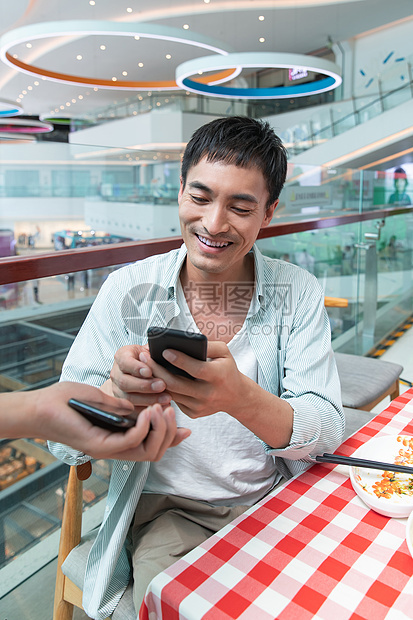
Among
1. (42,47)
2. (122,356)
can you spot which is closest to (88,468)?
(122,356)

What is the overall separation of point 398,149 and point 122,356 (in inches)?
437

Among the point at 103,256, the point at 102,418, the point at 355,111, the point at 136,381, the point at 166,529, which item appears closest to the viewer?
the point at 102,418

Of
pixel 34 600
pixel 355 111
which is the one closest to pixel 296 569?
pixel 34 600

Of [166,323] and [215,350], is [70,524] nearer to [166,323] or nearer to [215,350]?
[166,323]

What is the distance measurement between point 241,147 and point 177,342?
60 centimetres

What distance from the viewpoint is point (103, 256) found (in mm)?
1677

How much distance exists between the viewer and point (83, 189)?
22.5 ft

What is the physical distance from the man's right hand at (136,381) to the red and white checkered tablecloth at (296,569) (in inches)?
10.3

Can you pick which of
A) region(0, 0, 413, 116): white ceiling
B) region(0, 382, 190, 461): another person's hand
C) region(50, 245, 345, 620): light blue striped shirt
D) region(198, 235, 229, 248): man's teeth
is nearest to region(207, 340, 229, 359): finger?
region(0, 382, 190, 461): another person's hand

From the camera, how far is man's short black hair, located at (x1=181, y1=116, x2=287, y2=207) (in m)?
1.14

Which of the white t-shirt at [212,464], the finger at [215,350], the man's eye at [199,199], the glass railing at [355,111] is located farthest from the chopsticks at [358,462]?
the glass railing at [355,111]

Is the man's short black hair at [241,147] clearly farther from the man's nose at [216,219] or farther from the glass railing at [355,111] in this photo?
the glass railing at [355,111]

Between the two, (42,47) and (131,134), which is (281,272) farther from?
(131,134)

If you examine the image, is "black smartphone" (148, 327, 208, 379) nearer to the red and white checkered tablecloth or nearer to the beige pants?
the red and white checkered tablecloth
